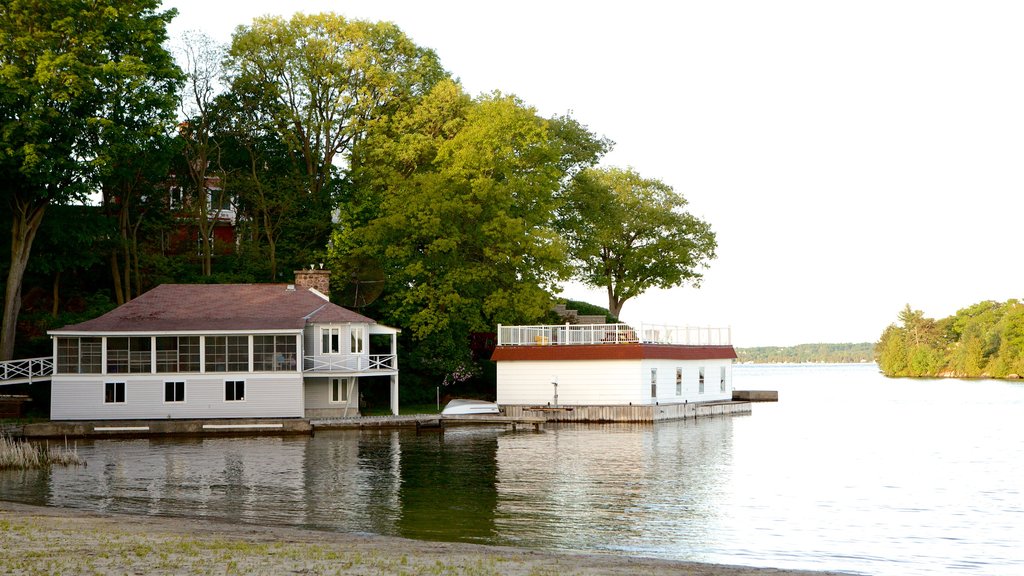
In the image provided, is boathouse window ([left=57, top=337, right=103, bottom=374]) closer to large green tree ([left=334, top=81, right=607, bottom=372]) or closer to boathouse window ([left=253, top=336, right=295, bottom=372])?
boathouse window ([left=253, top=336, right=295, bottom=372])

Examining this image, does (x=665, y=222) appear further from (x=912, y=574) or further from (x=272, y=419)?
(x=912, y=574)

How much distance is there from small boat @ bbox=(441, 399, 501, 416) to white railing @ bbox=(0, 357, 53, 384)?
60.3 feet

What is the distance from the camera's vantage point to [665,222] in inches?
3236

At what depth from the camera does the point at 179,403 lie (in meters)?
49.8

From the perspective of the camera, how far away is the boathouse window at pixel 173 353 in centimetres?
4984

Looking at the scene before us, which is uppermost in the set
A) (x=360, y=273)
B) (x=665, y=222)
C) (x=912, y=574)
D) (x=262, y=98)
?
(x=262, y=98)

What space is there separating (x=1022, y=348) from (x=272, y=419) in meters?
119

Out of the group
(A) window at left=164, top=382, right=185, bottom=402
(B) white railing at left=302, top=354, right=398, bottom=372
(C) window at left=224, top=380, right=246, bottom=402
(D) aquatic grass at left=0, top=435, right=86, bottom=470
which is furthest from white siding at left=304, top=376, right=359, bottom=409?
(D) aquatic grass at left=0, top=435, right=86, bottom=470

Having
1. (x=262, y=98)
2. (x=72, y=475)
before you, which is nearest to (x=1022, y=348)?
(x=262, y=98)

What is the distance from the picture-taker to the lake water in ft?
71.1

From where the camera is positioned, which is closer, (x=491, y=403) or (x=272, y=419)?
(x=272, y=419)

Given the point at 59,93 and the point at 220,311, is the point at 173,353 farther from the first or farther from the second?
the point at 59,93

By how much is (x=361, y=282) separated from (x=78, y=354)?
17113 mm

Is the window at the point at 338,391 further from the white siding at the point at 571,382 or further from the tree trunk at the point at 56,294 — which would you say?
the tree trunk at the point at 56,294
